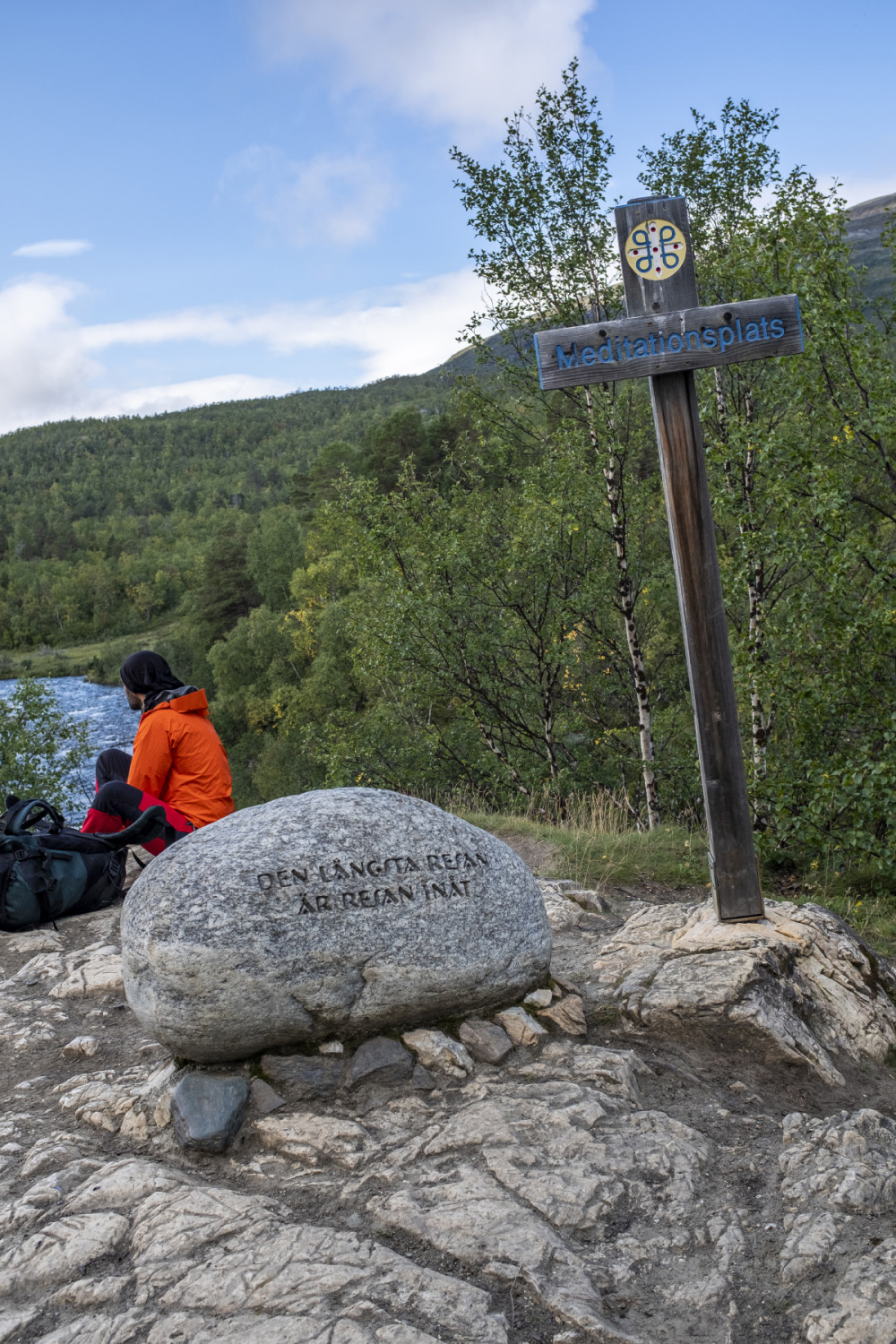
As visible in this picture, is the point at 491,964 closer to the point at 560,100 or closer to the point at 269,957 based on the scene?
the point at 269,957

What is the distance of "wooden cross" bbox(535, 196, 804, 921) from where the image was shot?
189 inches

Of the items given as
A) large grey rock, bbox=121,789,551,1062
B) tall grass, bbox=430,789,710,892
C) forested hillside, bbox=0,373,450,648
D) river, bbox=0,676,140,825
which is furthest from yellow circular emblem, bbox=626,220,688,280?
forested hillside, bbox=0,373,450,648

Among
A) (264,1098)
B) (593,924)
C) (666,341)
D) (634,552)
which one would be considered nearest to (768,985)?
(593,924)

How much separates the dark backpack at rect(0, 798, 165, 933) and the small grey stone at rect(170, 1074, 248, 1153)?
276 centimetres

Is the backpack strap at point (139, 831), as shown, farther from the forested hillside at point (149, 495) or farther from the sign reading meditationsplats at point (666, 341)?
the forested hillside at point (149, 495)

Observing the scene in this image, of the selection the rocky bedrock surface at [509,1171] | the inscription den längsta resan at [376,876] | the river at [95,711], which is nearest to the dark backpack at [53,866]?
the rocky bedrock surface at [509,1171]

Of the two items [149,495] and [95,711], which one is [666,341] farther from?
[149,495]

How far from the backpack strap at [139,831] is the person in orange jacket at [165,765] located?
0.16 ft

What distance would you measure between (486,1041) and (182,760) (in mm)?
3446

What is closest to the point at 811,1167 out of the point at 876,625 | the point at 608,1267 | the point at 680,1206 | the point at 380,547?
the point at 680,1206

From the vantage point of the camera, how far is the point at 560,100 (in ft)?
37.3

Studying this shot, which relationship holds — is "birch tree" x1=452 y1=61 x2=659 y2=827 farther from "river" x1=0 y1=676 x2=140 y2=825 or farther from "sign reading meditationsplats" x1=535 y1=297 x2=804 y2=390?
"river" x1=0 y1=676 x2=140 y2=825

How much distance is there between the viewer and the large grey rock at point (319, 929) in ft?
13.1

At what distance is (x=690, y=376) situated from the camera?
4.94 meters
